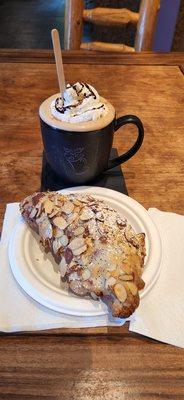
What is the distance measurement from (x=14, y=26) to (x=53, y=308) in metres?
3.78

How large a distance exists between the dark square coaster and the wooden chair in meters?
0.66

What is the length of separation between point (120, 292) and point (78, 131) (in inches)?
10.2

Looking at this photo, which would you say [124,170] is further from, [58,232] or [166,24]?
[166,24]

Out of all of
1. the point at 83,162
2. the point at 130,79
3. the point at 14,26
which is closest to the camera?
the point at 83,162

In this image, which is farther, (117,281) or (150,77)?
(150,77)

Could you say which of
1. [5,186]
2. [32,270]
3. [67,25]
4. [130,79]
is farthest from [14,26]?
[32,270]

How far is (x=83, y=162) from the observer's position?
592 mm

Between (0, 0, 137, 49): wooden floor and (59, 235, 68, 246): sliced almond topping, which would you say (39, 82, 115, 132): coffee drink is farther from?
(0, 0, 137, 49): wooden floor

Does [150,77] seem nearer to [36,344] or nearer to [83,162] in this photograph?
[83,162]

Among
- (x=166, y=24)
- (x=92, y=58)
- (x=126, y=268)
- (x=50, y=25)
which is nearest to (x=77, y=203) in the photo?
(x=126, y=268)

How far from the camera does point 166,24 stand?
2111mm

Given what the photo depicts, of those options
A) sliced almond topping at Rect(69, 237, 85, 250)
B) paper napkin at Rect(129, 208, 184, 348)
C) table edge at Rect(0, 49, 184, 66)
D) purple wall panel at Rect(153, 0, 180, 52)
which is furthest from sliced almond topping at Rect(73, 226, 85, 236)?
purple wall panel at Rect(153, 0, 180, 52)

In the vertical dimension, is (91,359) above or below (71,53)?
below

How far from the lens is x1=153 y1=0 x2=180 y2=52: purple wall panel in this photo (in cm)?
203
